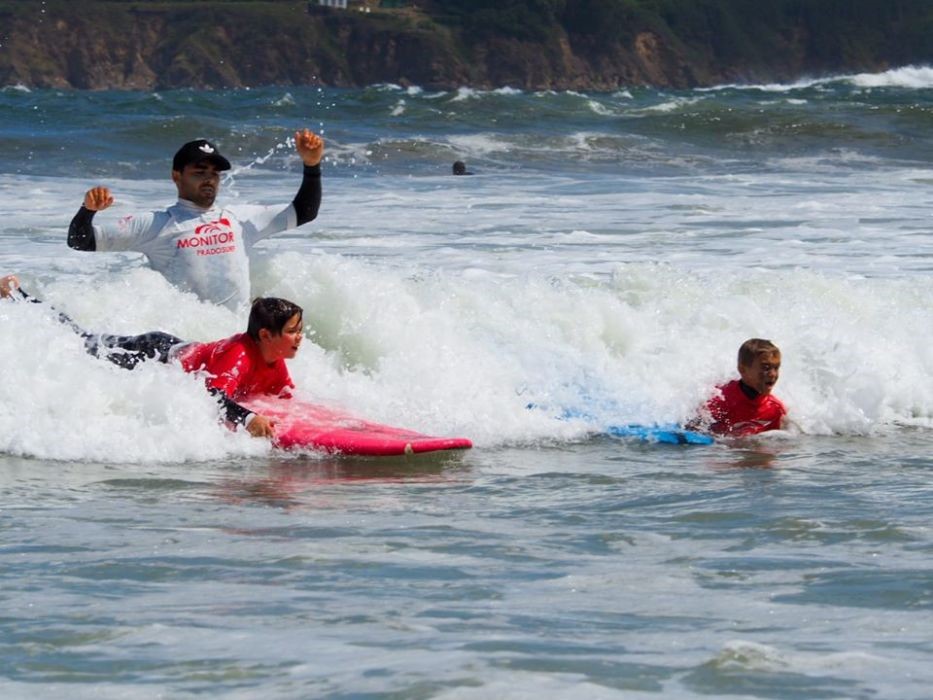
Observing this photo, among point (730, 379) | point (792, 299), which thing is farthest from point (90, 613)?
point (792, 299)

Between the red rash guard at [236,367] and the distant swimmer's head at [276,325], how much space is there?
4.4 inches

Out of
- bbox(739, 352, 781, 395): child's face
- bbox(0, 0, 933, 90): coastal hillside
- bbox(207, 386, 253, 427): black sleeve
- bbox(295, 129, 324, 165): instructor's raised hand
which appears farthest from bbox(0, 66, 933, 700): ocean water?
bbox(0, 0, 933, 90): coastal hillside

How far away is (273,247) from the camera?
14117 millimetres

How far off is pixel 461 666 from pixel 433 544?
1.44 metres

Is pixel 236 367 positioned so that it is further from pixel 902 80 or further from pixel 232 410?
pixel 902 80

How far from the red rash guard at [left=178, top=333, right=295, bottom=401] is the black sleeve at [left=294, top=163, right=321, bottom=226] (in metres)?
0.92

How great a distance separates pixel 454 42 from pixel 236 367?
85.8m

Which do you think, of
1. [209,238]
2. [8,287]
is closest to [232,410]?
[209,238]

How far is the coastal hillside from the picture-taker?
90.0 meters

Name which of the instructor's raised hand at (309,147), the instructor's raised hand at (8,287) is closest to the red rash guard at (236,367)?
the instructor's raised hand at (309,147)

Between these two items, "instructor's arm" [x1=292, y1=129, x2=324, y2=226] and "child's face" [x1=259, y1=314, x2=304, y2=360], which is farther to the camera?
"instructor's arm" [x1=292, y1=129, x2=324, y2=226]

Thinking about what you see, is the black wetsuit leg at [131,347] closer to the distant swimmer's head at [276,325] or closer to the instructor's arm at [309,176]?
the distant swimmer's head at [276,325]

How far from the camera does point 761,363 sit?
28.1 ft

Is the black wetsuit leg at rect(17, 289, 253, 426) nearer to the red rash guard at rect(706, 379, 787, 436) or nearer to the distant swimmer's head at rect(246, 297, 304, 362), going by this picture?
the distant swimmer's head at rect(246, 297, 304, 362)
